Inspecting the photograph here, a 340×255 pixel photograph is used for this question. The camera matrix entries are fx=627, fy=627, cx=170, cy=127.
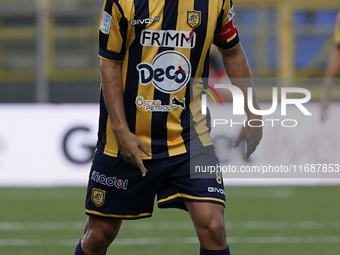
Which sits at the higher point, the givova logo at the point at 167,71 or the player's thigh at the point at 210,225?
the givova logo at the point at 167,71

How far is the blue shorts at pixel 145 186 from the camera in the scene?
309 centimetres

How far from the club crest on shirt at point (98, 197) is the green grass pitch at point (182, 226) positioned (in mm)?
1653

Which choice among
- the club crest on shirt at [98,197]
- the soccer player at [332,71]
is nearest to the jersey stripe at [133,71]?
the club crest on shirt at [98,197]

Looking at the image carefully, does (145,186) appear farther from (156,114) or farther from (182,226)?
(182,226)

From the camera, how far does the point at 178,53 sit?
3.07 meters

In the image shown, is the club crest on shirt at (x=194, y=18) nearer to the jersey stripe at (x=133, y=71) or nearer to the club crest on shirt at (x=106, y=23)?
the jersey stripe at (x=133, y=71)

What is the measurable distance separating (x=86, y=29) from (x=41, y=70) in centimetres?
135

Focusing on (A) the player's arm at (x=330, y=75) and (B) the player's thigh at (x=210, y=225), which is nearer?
(B) the player's thigh at (x=210, y=225)

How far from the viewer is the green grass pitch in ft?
16.3

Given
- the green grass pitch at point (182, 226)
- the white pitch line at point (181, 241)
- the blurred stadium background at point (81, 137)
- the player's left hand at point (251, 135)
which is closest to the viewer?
the player's left hand at point (251, 135)

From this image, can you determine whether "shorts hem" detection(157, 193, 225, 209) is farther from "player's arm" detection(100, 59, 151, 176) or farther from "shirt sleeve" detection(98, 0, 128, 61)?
"shirt sleeve" detection(98, 0, 128, 61)

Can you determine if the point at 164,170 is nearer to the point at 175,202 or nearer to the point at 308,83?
the point at 175,202

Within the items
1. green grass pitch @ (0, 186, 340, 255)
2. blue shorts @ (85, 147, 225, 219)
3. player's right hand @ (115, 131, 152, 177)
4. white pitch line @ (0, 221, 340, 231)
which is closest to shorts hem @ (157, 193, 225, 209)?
blue shorts @ (85, 147, 225, 219)

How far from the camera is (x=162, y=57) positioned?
3070 millimetres
